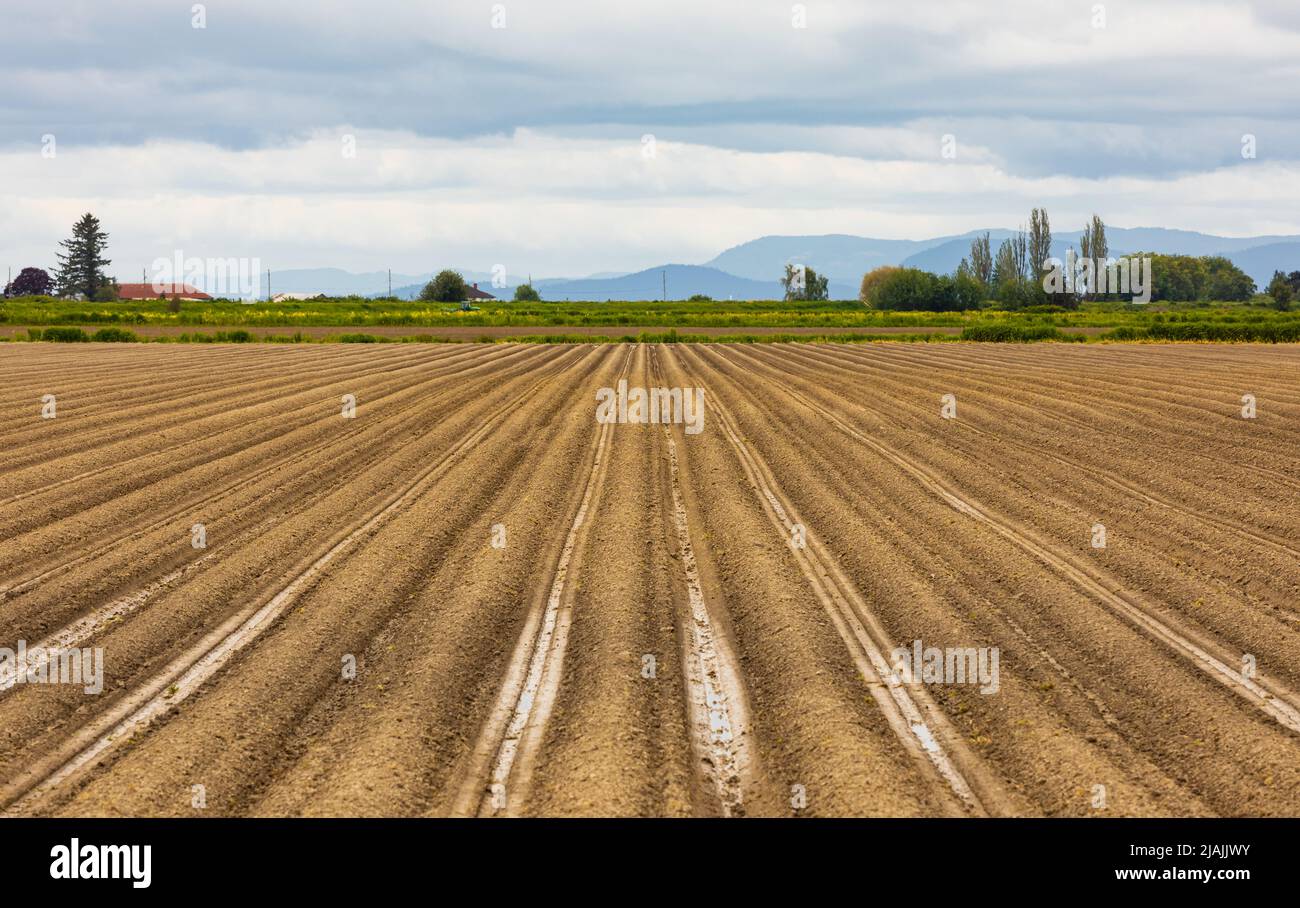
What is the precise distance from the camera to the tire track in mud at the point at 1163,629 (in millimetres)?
8484

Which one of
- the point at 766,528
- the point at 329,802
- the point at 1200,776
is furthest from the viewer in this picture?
the point at 766,528

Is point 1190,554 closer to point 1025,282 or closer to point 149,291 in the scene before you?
point 1025,282

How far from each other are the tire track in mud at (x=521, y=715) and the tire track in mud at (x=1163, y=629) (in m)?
5.05

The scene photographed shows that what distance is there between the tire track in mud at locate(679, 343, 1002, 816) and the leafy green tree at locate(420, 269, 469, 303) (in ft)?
413

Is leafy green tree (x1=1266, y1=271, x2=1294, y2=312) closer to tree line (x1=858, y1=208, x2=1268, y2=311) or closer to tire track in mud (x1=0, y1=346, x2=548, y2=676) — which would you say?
tree line (x1=858, y1=208, x2=1268, y2=311)

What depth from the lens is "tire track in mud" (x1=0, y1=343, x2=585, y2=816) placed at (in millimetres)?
7133

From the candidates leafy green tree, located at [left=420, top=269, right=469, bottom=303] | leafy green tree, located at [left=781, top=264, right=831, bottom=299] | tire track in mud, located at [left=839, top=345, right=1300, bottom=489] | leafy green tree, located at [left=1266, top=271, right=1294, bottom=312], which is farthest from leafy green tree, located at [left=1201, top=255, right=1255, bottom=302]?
tire track in mud, located at [left=839, top=345, right=1300, bottom=489]

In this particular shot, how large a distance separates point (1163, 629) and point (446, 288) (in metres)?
131

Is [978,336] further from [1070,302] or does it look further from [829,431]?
[1070,302]

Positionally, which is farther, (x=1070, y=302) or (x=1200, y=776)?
(x=1070, y=302)

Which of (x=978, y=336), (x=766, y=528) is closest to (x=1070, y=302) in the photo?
(x=978, y=336)

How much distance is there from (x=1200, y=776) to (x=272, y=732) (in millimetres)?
5991
